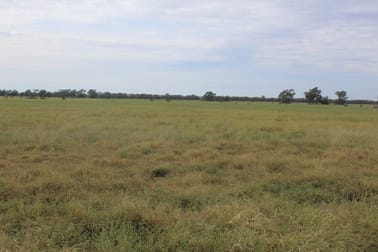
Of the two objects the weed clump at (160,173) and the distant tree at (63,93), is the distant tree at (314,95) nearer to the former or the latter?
the distant tree at (63,93)

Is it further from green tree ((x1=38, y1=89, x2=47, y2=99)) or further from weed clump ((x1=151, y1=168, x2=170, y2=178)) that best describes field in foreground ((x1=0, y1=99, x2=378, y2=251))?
green tree ((x1=38, y1=89, x2=47, y2=99))

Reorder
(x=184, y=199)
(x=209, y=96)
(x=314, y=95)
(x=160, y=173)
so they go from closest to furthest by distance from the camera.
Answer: (x=184, y=199)
(x=160, y=173)
(x=314, y=95)
(x=209, y=96)

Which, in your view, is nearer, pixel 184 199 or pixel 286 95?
pixel 184 199

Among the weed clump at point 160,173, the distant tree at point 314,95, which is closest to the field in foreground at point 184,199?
the weed clump at point 160,173

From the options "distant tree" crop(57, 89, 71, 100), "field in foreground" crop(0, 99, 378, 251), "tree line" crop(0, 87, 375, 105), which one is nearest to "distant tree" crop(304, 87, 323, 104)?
"tree line" crop(0, 87, 375, 105)

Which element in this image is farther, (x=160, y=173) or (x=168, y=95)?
(x=168, y=95)

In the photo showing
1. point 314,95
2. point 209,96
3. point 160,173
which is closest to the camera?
point 160,173

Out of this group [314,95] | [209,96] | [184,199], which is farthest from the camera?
[209,96]

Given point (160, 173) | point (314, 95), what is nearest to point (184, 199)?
point (160, 173)

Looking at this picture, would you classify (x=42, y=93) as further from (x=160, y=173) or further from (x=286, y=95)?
(x=160, y=173)

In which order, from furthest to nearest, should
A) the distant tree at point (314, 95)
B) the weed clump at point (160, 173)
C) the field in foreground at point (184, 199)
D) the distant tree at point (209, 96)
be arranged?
the distant tree at point (209, 96), the distant tree at point (314, 95), the weed clump at point (160, 173), the field in foreground at point (184, 199)

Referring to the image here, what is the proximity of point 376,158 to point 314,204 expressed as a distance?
19.4 ft

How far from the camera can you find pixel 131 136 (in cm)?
1596

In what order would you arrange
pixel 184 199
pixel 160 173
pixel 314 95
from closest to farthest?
pixel 184 199, pixel 160 173, pixel 314 95
